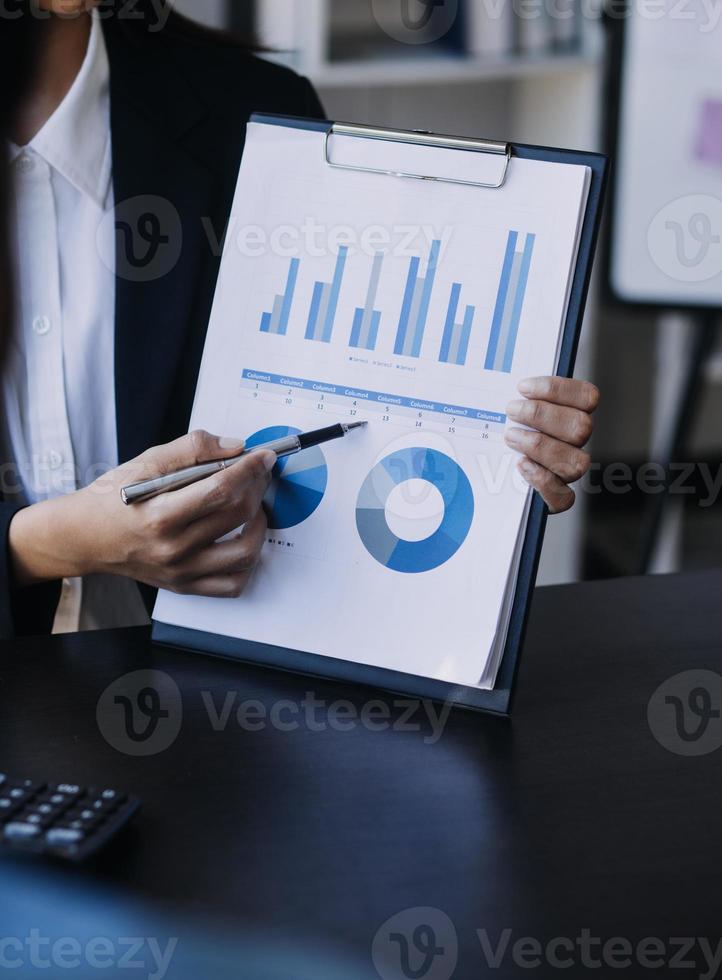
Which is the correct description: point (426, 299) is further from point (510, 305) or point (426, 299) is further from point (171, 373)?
point (171, 373)

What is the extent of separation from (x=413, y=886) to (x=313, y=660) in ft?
0.77

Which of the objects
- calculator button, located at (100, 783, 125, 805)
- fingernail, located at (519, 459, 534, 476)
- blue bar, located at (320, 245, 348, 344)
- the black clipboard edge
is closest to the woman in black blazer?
fingernail, located at (519, 459, 534, 476)

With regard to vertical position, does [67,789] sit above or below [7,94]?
below

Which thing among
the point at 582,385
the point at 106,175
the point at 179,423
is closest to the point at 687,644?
the point at 582,385

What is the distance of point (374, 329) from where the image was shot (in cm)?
73

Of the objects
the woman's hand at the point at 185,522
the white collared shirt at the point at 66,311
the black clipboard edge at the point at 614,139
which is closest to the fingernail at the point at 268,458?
the woman's hand at the point at 185,522

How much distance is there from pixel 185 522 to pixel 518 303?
26cm

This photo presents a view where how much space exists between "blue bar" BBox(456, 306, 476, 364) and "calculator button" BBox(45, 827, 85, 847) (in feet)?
1.22

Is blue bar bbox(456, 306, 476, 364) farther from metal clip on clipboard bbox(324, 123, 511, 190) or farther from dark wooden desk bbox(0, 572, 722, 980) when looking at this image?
dark wooden desk bbox(0, 572, 722, 980)

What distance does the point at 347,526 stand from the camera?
728mm

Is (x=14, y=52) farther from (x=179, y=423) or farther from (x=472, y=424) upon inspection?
(x=472, y=424)

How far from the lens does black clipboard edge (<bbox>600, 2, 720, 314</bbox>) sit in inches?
76.0

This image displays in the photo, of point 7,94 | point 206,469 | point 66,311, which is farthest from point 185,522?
point 7,94

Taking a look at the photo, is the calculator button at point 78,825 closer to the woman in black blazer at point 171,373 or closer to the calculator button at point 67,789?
the calculator button at point 67,789
